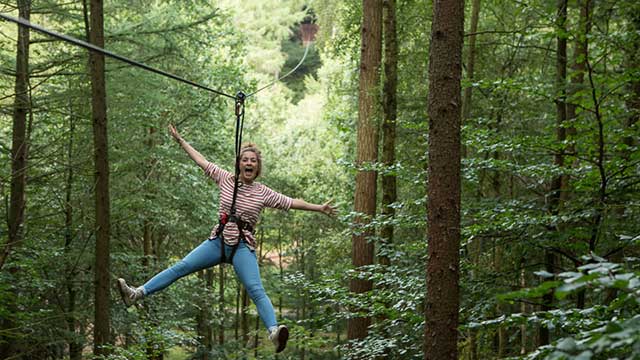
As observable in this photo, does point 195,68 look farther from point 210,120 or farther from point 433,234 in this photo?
point 433,234

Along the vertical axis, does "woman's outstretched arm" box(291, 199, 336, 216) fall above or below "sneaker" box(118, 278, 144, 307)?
above

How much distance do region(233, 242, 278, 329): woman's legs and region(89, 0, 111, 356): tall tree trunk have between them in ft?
8.18

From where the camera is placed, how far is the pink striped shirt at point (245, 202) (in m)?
4.96

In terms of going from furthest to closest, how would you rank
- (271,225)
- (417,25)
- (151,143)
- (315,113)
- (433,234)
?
(315,113) < (271,225) < (151,143) < (417,25) < (433,234)

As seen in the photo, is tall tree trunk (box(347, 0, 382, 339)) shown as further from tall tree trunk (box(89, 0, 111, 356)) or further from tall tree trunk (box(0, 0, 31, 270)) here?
tall tree trunk (box(0, 0, 31, 270))

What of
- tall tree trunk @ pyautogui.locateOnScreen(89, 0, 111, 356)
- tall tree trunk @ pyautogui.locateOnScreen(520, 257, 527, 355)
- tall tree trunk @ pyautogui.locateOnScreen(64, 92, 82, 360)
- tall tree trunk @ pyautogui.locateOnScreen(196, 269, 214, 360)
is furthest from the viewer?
tall tree trunk @ pyautogui.locateOnScreen(196, 269, 214, 360)

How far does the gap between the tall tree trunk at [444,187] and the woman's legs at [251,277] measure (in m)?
1.52

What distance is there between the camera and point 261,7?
3906 centimetres

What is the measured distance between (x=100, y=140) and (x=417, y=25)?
6040 millimetres

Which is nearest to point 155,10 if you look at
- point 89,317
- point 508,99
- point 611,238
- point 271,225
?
point 89,317

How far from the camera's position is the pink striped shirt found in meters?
4.96

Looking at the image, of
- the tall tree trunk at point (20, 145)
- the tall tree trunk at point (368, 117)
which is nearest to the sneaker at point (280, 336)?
the tall tree trunk at point (368, 117)

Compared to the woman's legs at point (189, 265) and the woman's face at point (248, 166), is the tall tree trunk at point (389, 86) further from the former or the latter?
the woman's legs at point (189, 265)

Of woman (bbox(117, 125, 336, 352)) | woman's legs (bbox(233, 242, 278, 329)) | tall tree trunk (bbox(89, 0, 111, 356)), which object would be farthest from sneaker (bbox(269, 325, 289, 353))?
tall tree trunk (bbox(89, 0, 111, 356))
